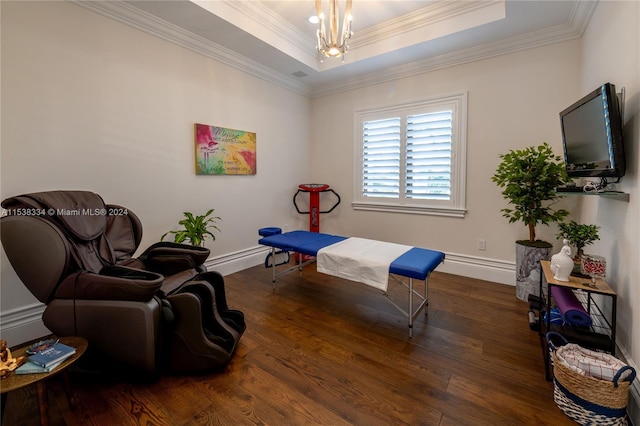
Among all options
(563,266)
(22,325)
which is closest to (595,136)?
(563,266)

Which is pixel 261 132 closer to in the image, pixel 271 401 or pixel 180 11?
pixel 180 11

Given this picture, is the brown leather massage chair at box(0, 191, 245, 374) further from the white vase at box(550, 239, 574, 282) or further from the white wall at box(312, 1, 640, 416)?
the white wall at box(312, 1, 640, 416)

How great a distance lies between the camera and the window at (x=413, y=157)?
3684mm

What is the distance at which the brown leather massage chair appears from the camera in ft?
5.49

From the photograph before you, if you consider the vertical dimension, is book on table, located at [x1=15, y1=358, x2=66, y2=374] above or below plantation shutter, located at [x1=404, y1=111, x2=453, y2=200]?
below

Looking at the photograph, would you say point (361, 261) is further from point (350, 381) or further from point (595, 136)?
point (595, 136)

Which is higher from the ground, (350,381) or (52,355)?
(52,355)

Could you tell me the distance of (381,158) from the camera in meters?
4.31

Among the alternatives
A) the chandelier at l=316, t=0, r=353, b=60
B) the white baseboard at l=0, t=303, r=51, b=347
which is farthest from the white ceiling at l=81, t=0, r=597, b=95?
the white baseboard at l=0, t=303, r=51, b=347

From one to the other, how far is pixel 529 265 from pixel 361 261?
1.83 m

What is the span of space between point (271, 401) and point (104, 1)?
3.53 meters

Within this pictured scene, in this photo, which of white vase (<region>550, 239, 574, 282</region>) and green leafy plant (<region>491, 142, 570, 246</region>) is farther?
green leafy plant (<region>491, 142, 570, 246</region>)

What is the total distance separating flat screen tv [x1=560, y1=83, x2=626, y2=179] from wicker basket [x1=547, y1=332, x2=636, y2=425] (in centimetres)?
117

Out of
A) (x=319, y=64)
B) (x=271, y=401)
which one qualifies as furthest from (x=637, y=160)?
(x=319, y=64)
